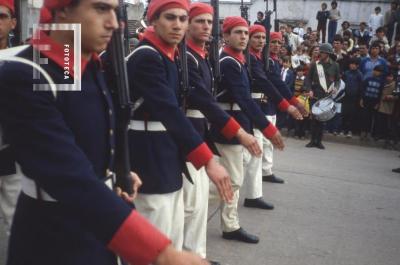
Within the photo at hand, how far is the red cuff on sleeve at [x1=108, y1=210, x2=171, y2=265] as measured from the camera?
1.41 metres

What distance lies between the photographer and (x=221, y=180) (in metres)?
2.35

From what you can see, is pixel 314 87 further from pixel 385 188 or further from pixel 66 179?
pixel 66 179


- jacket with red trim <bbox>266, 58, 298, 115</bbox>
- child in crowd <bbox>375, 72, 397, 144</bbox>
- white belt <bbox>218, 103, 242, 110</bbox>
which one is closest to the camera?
white belt <bbox>218, 103, 242, 110</bbox>

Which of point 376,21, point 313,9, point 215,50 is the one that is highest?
point 313,9

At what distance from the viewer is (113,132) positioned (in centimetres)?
188

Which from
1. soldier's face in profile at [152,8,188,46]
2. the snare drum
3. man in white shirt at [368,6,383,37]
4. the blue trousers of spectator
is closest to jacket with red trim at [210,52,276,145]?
soldier's face in profile at [152,8,188,46]

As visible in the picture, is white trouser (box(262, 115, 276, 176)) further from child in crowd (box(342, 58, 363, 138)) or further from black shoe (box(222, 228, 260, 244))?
child in crowd (box(342, 58, 363, 138))

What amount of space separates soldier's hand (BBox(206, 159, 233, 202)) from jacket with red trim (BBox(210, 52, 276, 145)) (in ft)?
5.06

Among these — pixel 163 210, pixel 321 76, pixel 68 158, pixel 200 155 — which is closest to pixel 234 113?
pixel 163 210

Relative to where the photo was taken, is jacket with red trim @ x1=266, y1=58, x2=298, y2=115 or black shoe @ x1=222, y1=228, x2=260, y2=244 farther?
jacket with red trim @ x1=266, y1=58, x2=298, y2=115

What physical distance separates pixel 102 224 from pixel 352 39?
12951 mm

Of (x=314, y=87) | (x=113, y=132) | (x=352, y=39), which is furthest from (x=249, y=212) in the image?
(x=352, y=39)

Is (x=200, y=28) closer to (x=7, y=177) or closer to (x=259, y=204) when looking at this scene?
(x=7, y=177)

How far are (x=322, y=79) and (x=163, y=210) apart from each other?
7.11 m
